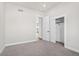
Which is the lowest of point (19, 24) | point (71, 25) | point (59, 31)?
point (59, 31)

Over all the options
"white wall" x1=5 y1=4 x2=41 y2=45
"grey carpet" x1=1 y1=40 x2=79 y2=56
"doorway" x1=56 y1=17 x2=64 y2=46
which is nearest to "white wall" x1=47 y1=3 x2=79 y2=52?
"grey carpet" x1=1 y1=40 x2=79 y2=56

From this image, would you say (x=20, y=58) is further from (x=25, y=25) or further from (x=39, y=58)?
(x=25, y=25)

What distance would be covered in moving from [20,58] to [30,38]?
13.5ft

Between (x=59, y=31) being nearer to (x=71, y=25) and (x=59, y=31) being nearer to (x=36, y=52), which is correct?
(x=71, y=25)

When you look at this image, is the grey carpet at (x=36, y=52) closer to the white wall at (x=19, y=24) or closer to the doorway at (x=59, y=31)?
the white wall at (x=19, y=24)

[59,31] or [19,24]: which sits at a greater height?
[19,24]

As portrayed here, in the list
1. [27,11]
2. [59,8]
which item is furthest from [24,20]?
[59,8]

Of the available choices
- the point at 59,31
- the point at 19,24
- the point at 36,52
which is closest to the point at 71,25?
the point at 59,31

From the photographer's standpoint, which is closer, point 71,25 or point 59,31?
point 71,25

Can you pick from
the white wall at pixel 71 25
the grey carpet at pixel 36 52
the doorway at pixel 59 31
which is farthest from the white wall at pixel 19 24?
the white wall at pixel 71 25

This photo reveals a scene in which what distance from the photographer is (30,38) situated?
192 inches

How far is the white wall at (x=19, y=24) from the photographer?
3.83 metres

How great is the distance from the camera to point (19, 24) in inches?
169

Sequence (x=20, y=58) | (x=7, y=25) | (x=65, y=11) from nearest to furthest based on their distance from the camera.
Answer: (x=20, y=58) < (x=65, y=11) < (x=7, y=25)
